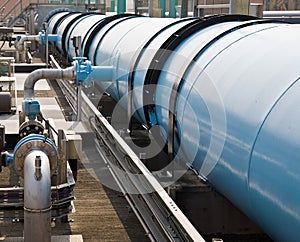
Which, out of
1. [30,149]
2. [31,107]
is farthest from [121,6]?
[30,149]

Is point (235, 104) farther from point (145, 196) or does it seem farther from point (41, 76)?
point (41, 76)

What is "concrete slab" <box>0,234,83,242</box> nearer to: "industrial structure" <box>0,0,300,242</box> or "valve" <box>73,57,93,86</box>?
"industrial structure" <box>0,0,300,242</box>

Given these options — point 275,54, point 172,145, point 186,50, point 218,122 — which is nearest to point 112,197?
point 172,145

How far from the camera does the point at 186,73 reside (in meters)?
4.87

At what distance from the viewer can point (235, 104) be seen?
12.6 ft

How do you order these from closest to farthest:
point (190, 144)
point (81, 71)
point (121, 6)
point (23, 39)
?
1. point (190, 144)
2. point (81, 71)
3. point (23, 39)
4. point (121, 6)

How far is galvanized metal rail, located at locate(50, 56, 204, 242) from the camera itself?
13.8 ft

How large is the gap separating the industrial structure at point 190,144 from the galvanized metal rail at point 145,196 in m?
0.01

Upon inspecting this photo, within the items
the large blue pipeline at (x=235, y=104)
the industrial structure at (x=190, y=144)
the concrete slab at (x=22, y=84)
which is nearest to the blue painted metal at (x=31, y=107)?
the industrial structure at (x=190, y=144)

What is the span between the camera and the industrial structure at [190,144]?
3408 mm

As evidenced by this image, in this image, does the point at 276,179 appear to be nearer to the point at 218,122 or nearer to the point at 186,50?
the point at 218,122

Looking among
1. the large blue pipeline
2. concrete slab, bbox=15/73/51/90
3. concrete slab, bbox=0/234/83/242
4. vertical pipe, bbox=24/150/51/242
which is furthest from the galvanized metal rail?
concrete slab, bbox=15/73/51/90

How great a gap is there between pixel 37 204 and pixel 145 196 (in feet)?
3.65

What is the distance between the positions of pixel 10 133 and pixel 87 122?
1.08 metres
